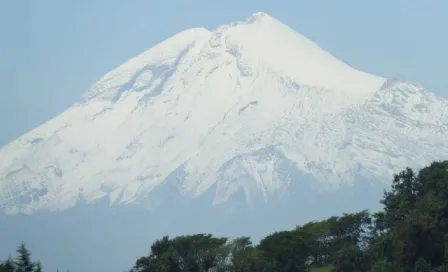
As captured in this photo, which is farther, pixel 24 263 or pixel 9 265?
pixel 9 265

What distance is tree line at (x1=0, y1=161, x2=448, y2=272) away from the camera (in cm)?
5900

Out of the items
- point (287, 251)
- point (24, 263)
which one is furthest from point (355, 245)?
point (24, 263)

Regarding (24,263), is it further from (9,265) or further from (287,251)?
(287,251)

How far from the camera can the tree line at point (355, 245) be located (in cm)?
5900

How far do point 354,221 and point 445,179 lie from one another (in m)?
16.9

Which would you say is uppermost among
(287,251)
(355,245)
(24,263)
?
(287,251)

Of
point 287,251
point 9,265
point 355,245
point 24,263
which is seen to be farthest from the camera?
point 287,251

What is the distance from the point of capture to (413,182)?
68.3m

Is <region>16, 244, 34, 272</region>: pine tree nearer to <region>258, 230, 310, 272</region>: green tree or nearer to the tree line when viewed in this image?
the tree line

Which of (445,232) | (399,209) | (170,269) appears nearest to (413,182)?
(399,209)

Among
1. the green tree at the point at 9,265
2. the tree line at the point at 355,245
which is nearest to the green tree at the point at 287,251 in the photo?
the tree line at the point at 355,245

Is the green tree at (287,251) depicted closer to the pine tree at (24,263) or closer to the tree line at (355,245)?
the tree line at (355,245)

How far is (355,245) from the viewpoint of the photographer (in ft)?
245

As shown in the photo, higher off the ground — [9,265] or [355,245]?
[355,245]
